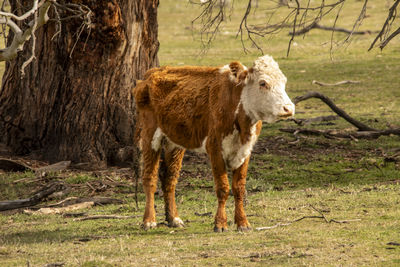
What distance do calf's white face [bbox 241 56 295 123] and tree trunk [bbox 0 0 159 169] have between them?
5280 mm

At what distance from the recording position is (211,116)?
8.14 meters

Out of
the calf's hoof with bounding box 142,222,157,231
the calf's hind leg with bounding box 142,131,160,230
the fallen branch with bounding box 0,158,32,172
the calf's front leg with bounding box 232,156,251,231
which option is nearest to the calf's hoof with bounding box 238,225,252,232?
the calf's front leg with bounding box 232,156,251,231

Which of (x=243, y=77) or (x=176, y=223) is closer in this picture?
(x=243, y=77)

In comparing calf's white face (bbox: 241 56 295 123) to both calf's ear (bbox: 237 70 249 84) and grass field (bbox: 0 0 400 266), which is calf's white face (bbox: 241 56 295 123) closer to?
calf's ear (bbox: 237 70 249 84)

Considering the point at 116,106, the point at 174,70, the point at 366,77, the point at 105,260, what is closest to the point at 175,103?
the point at 174,70

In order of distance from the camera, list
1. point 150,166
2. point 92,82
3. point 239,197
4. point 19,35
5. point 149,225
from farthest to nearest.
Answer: point 92,82 < point 150,166 < point 149,225 < point 239,197 < point 19,35

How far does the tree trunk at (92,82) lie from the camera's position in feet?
41.7

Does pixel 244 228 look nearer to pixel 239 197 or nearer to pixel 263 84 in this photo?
pixel 239 197

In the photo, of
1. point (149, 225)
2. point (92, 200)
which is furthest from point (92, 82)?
point (149, 225)

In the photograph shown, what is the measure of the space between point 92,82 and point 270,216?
518 cm

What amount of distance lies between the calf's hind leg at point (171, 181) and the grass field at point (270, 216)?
158 mm

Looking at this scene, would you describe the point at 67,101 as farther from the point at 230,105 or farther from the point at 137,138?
the point at 230,105

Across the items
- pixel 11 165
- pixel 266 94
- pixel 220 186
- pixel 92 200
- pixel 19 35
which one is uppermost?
pixel 19 35

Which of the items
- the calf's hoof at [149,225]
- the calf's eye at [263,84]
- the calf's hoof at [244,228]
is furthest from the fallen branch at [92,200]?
the calf's eye at [263,84]
